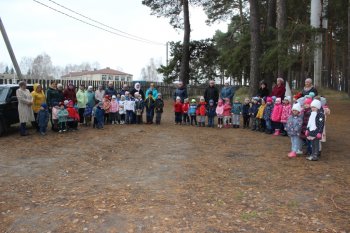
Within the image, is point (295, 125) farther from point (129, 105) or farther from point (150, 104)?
point (129, 105)

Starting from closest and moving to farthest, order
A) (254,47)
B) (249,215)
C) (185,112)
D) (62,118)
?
(249,215), (62,118), (185,112), (254,47)

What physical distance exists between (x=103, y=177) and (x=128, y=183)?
68 cm

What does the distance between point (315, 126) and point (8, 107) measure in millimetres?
9203

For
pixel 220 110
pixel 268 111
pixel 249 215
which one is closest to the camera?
pixel 249 215

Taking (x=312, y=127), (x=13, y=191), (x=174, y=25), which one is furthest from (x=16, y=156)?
(x=174, y=25)

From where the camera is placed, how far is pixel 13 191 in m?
6.16

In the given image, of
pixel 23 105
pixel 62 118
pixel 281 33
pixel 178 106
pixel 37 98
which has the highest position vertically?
pixel 281 33

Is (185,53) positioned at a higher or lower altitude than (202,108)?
higher

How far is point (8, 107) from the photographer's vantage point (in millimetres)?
11711

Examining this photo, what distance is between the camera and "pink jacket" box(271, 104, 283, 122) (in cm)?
1158

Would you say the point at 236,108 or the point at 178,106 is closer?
the point at 236,108

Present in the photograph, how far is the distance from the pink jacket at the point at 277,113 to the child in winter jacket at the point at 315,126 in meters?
3.16

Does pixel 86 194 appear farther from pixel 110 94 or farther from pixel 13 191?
pixel 110 94

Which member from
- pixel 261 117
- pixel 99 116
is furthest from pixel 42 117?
pixel 261 117
